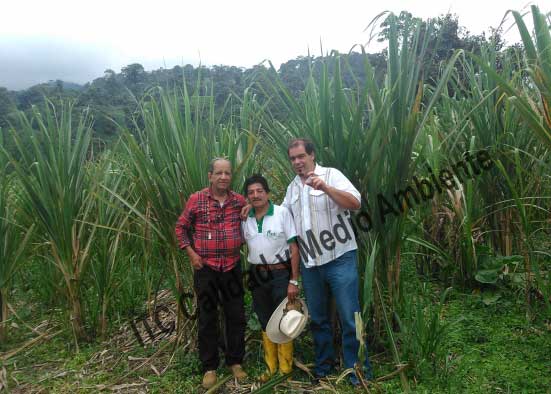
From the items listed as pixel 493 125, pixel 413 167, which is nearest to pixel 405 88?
pixel 413 167

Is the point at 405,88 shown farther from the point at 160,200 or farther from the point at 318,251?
the point at 160,200

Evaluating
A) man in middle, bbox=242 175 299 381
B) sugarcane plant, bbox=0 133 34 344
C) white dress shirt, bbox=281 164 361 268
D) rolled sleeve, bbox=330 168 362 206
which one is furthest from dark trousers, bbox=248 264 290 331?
sugarcane plant, bbox=0 133 34 344

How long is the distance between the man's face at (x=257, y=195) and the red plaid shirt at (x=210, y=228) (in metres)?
0.17

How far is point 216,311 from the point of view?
265 centimetres

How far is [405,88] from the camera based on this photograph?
2264mm

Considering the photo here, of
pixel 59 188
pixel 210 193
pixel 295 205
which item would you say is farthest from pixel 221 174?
pixel 59 188

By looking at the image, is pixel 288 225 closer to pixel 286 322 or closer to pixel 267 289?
pixel 267 289

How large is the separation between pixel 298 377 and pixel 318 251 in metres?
0.80

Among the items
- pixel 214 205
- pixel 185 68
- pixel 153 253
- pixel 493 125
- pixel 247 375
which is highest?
pixel 185 68

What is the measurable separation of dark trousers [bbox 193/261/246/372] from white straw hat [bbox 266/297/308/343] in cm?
28

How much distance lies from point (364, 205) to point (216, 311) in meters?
1.07

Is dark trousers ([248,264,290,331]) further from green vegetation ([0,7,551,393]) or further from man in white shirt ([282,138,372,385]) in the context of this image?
green vegetation ([0,7,551,393])

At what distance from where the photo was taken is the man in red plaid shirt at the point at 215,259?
8.39ft

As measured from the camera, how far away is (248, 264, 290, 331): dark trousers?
101 inches
